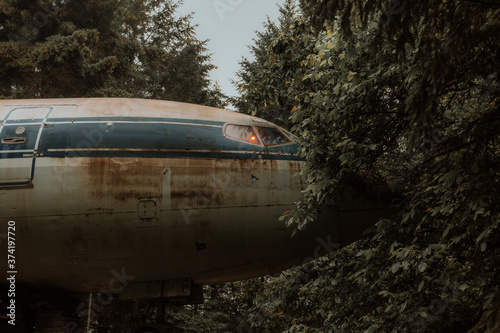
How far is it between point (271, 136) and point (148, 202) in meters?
2.59

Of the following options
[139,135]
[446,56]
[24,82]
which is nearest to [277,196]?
[139,135]

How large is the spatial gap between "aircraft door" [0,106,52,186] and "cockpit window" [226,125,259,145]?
328cm

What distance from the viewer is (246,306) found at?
22.6m

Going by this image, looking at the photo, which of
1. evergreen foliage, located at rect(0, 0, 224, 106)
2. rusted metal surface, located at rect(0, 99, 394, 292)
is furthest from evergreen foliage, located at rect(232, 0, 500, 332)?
evergreen foliage, located at rect(0, 0, 224, 106)

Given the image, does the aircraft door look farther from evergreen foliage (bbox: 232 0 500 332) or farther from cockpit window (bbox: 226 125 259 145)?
evergreen foliage (bbox: 232 0 500 332)

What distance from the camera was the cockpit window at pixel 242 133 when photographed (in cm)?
862

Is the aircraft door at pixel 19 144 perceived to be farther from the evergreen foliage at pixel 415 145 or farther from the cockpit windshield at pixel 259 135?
the evergreen foliage at pixel 415 145

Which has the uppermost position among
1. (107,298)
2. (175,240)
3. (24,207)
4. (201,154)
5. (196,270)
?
(201,154)

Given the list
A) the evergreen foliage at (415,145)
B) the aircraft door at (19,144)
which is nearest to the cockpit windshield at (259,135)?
the evergreen foliage at (415,145)

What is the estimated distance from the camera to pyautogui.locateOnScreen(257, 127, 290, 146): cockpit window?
8.79 metres

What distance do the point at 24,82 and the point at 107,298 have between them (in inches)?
534

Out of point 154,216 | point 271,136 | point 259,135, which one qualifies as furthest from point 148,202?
point 271,136

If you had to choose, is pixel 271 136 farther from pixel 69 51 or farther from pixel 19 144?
pixel 69 51

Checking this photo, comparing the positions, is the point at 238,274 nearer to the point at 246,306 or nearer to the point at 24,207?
the point at 24,207
